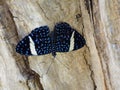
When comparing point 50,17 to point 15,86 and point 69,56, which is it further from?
point 15,86
